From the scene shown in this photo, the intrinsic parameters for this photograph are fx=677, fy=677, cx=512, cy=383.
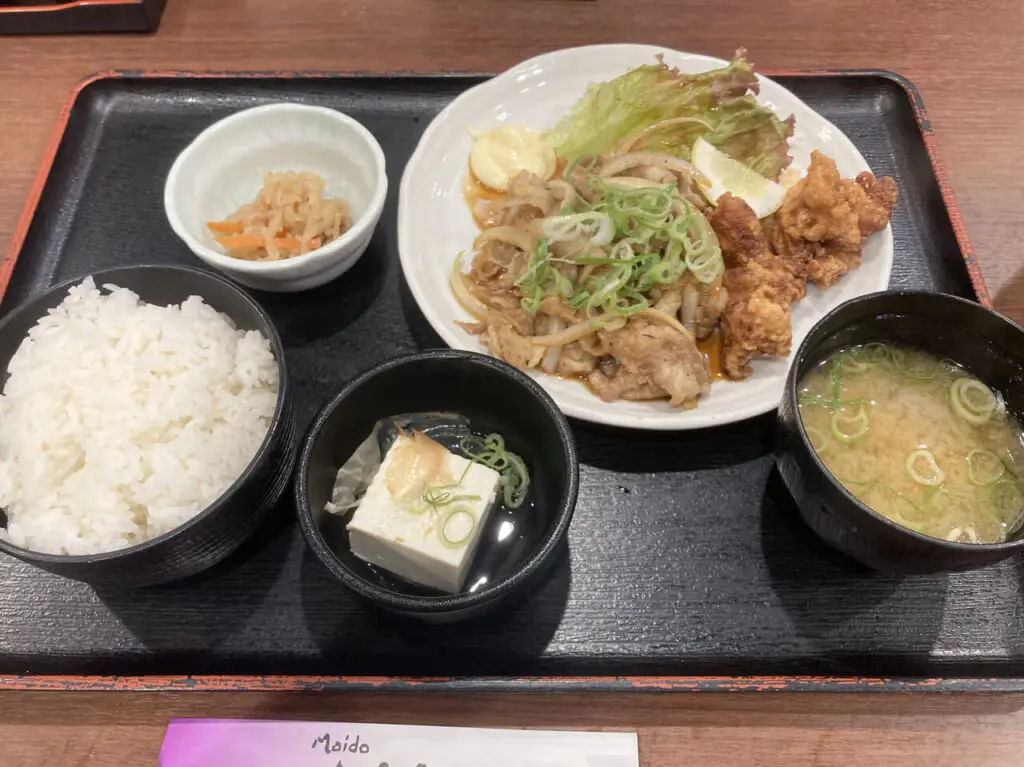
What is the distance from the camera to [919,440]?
1.68m

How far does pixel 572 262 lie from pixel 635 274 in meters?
0.20

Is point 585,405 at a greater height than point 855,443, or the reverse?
point 855,443

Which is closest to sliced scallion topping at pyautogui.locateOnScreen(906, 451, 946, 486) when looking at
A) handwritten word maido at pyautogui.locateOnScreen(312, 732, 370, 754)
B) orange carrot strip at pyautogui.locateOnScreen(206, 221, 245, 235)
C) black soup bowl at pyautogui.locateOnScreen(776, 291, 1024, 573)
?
black soup bowl at pyautogui.locateOnScreen(776, 291, 1024, 573)

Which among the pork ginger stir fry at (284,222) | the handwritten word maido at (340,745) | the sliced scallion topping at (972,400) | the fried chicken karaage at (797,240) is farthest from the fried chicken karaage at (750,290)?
the handwritten word maido at (340,745)

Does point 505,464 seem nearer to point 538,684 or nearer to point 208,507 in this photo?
point 538,684

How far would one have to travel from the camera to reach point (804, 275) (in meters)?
2.12

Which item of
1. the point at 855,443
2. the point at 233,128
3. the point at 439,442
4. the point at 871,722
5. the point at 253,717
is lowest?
the point at 253,717

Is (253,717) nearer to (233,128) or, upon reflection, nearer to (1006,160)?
(233,128)

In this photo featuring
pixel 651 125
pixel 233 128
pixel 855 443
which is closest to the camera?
pixel 855 443

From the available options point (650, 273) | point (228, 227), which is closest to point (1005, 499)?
point (650, 273)

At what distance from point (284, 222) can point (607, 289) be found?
1063 mm

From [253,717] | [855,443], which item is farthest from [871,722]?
[253,717]

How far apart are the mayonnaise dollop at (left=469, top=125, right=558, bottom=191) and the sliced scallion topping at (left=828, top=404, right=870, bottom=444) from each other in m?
1.31

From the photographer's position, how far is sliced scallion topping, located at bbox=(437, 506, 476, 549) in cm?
153
